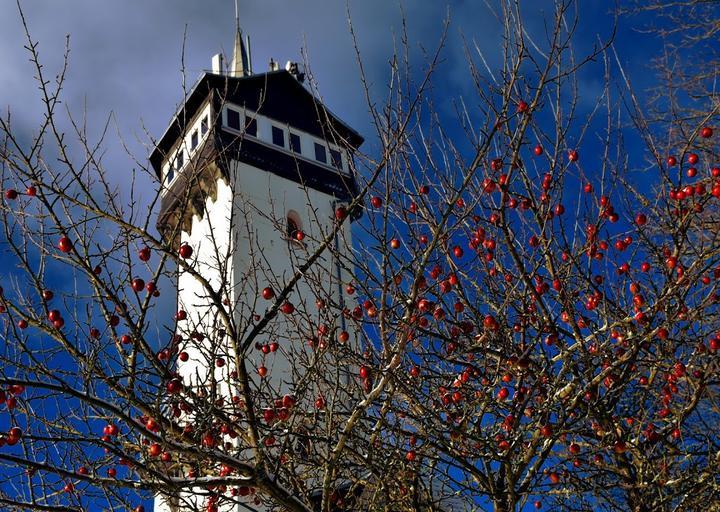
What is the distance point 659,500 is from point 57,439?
130 inches

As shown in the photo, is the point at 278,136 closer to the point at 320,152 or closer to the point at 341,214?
the point at 320,152

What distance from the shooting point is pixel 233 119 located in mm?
22969

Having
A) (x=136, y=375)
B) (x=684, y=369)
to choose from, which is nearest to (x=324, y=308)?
(x=136, y=375)

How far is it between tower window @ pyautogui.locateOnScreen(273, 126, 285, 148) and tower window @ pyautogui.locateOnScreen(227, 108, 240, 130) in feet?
4.00

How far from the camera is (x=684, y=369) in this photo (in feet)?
13.8

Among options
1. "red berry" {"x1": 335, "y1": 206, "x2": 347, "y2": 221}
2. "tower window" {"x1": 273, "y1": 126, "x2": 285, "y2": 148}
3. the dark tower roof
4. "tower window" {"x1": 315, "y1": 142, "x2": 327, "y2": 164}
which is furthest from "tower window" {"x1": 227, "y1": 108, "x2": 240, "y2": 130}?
"red berry" {"x1": 335, "y1": 206, "x2": 347, "y2": 221}

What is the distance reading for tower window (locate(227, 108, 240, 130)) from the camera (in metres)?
22.8

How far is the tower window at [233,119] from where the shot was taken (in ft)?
74.7

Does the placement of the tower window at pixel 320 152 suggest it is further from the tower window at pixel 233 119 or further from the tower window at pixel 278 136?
the tower window at pixel 233 119

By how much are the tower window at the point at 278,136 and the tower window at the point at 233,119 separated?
4.00 ft

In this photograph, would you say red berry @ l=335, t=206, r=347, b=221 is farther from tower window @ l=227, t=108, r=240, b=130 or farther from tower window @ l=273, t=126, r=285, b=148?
tower window @ l=273, t=126, r=285, b=148

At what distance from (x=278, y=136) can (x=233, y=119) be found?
1.59 meters

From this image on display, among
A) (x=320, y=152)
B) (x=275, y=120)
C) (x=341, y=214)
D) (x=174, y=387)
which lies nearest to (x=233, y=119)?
(x=275, y=120)

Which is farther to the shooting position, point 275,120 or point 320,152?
point 320,152
